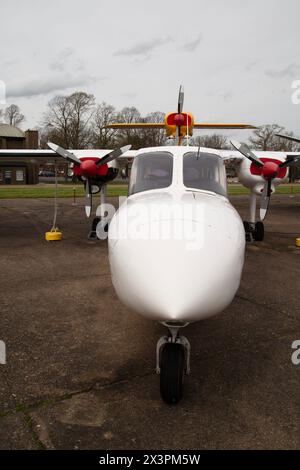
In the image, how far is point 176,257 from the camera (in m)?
3.19

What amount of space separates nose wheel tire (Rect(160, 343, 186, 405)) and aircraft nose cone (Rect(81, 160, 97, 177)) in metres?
6.92

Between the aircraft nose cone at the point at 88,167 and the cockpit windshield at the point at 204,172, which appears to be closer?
the cockpit windshield at the point at 204,172

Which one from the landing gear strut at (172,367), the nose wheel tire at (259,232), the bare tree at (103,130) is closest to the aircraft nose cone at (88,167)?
the nose wheel tire at (259,232)

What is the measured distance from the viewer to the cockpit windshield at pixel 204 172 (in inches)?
201

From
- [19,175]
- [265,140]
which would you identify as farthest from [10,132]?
[265,140]

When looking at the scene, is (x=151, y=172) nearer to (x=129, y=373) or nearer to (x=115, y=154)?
(x=129, y=373)

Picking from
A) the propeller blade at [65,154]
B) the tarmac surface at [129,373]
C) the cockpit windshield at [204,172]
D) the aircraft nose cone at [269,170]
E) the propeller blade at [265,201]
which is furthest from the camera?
the aircraft nose cone at [269,170]

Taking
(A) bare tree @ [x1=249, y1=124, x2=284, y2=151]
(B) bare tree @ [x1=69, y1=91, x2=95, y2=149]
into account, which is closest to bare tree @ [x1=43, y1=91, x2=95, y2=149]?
(B) bare tree @ [x1=69, y1=91, x2=95, y2=149]

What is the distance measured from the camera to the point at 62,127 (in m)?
54.1

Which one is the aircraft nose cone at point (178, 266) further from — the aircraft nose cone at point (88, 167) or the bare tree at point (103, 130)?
the bare tree at point (103, 130)

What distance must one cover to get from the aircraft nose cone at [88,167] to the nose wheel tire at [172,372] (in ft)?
22.7

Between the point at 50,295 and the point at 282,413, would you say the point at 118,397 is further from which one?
the point at 50,295
